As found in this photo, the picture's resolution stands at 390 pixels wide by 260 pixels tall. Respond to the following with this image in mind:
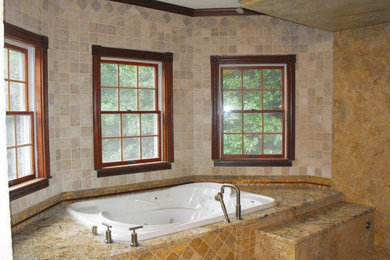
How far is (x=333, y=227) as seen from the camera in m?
3.37

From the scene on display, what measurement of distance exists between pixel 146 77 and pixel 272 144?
70.1 inches

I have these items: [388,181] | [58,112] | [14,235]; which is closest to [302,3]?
[388,181]

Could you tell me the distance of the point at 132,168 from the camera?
13.3ft

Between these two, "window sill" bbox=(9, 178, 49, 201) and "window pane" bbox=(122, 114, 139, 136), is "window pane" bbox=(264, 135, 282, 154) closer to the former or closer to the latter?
"window pane" bbox=(122, 114, 139, 136)

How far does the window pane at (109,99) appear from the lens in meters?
3.92

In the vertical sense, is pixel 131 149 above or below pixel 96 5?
below

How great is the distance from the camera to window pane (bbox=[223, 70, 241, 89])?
454 cm

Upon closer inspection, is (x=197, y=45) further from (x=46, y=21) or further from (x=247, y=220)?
(x=247, y=220)

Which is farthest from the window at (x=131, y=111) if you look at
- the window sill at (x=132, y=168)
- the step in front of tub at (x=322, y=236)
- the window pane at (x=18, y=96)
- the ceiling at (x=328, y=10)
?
the step in front of tub at (x=322, y=236)

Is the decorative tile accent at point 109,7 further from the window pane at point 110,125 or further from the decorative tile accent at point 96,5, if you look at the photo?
the window pane at point 110,125

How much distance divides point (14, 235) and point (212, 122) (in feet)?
8.36

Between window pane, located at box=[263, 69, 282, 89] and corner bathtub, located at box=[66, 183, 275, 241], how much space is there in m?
1.45

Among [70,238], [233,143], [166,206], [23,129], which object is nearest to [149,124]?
[166,206]

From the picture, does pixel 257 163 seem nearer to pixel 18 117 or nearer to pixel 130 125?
pixel 130 125
